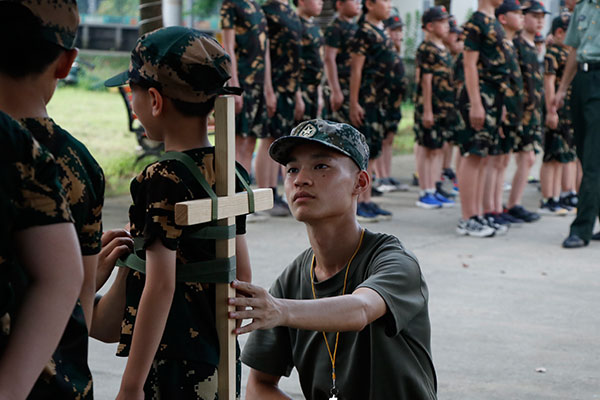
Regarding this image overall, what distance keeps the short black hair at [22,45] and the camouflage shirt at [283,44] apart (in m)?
6.93

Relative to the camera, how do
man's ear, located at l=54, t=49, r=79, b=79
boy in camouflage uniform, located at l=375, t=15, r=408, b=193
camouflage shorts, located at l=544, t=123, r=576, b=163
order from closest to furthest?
man's ear, located at l=54, t=49, r=79, b=79 < boy in camouflage uniform, located at l=375, t=15, r=408, b=193 < camouflage shorts, located at l=544, t=123, r=576, b=163

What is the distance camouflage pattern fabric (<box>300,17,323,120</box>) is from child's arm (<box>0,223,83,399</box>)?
766 centimetres

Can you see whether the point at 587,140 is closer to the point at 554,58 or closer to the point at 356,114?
the point at 356,114

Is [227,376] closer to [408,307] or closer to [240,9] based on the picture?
[408,307]

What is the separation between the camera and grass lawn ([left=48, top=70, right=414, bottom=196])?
39.1 ft

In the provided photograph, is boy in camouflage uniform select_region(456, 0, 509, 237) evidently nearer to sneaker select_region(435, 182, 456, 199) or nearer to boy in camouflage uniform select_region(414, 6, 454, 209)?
boy in camouflage uniform select_region(414, 6, 454, 209)

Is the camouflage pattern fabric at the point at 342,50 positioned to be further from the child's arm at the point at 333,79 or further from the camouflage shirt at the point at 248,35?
the camouflage shirt at the point at 248,35

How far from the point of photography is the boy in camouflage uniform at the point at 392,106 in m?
9.91

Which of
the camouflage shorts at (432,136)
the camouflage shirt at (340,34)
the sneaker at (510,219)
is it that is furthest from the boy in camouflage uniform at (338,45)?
the sneaker at (510,219)

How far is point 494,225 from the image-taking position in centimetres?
858

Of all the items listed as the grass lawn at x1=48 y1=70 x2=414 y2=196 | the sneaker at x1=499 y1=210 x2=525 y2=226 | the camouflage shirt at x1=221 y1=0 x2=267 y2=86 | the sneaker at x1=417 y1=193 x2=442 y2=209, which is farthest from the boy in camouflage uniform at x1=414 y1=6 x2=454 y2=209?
the grass lawn at x1=48 y1=70 x2=414 y2=196

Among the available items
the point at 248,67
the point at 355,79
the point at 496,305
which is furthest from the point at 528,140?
the point at 496,305

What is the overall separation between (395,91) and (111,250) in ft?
25.5

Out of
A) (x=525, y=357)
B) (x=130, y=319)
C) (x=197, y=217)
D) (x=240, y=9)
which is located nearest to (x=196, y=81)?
(x=197, y=217)
